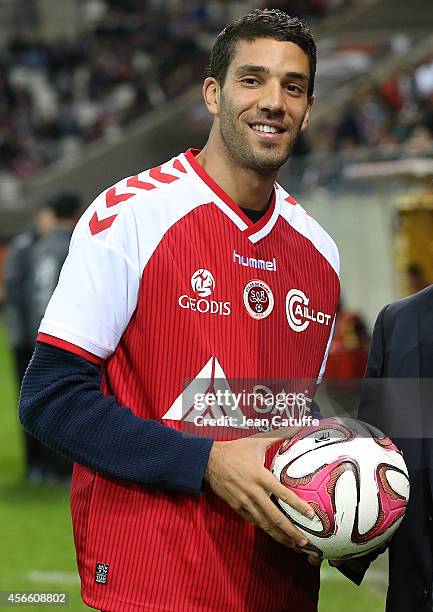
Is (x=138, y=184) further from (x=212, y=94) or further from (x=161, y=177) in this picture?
(x=212, y=94)

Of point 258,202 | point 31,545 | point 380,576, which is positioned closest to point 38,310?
point 31,545

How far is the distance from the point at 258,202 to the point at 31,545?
4355 millimetres

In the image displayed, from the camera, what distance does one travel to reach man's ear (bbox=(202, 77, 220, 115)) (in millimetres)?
2734

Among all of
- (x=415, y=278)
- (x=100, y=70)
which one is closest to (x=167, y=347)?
(x=415, y=278)

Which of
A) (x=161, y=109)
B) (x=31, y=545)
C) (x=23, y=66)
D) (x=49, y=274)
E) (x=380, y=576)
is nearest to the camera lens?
(x=380, y=576)

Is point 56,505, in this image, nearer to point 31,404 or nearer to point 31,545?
point 31,545

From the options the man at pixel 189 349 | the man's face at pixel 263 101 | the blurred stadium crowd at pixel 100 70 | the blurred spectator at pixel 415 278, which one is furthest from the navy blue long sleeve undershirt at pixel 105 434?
the blurred stadium crowd at pixel 100 70

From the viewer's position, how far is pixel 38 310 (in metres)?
7.78

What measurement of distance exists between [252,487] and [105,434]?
0.36m

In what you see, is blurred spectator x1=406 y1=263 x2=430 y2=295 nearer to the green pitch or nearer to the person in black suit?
the green pitch

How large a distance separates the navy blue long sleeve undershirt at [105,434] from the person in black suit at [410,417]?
0.45 meters

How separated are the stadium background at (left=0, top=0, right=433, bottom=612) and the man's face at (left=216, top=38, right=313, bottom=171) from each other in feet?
10.6

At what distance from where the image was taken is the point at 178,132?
23.2 m

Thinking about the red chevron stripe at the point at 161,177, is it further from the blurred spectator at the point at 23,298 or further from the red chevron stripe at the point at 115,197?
the blurred spectator at the point at 23,298
